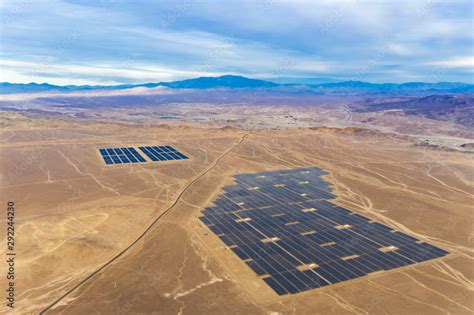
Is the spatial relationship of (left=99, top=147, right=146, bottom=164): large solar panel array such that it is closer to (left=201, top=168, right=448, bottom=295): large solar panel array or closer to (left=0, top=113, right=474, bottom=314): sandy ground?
(left=0, top=113, right=474, bottom=314): sandy ground

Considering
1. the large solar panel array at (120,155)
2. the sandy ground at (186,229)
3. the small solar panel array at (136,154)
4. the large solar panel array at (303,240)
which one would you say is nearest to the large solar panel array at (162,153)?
the small solar panel array at (136,154)

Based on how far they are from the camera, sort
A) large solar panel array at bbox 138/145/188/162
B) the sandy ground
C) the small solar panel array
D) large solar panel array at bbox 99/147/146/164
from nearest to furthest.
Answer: the sandy ground < large solar panel array at bbox 99/147/146/164 < the small solar panel array < large solar panel array at bbox 138/145/188/162

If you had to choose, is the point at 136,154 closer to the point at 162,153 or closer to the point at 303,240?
the point at 162,153

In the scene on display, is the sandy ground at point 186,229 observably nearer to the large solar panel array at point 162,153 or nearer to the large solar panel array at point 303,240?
the large solar panel array at point 303,240

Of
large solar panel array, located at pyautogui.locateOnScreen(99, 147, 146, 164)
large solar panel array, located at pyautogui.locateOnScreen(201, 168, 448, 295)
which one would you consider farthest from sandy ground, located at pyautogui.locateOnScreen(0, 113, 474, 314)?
large solar panel array, located at pyautogui.locateOnScreen(99, 147, 146, 164)

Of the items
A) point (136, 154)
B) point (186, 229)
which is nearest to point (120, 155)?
point (136, 154)

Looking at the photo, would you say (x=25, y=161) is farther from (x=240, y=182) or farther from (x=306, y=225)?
(x=306, y=225)

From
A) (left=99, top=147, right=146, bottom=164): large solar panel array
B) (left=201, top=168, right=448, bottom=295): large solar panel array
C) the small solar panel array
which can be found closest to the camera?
(left=201, top=168, right=448, bottom=295): large solar panel array

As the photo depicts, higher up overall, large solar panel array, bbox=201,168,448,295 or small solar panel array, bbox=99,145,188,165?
small solar panel array, bbox=99,145,188,165
